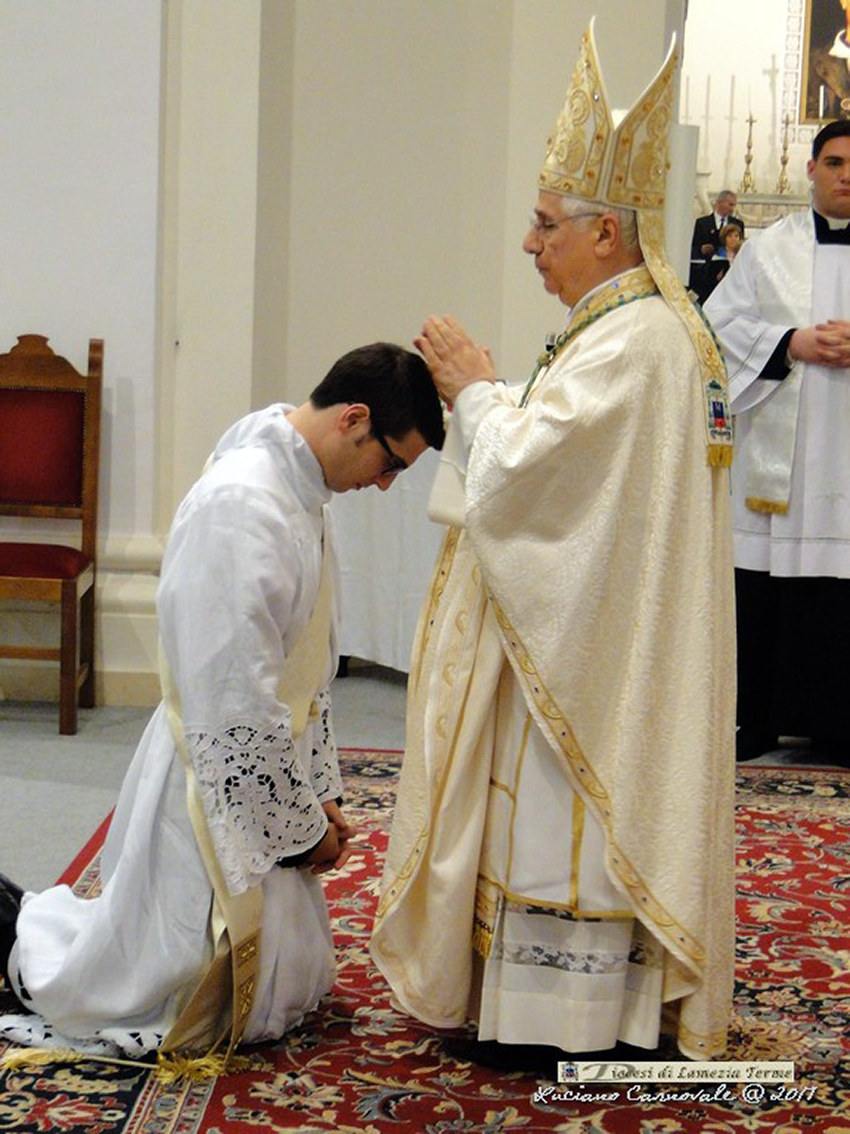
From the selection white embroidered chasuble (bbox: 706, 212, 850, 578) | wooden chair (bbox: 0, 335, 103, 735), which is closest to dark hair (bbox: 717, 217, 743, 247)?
white embroidered chasuble (bbox: 706, 212, 850, 578)

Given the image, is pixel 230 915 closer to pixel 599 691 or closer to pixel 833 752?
pixel 599 691

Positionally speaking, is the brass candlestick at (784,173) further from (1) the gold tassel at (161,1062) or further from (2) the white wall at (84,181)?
(1) the gold tassel at (161,1062)

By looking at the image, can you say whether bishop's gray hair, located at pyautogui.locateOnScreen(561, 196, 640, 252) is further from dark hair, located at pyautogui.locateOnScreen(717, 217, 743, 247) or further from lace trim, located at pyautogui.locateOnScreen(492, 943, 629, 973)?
dark hair, located at pyautogui.locateOnScreen(717, 217, 743, 247)

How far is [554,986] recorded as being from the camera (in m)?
2.93

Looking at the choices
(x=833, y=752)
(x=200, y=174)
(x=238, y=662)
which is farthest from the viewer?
(x=200, y=174)

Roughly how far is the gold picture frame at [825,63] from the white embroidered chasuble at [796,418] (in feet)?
27.8

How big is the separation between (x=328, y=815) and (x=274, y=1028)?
41 centimetres

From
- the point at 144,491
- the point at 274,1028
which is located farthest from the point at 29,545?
the point at 274,1028

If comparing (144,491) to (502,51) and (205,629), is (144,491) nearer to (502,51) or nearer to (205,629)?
(502,51)

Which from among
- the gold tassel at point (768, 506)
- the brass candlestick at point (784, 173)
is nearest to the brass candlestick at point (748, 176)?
the brass candlestick at point (784, 173)

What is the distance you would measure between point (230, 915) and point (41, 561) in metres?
2.88

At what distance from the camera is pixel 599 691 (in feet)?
9.49

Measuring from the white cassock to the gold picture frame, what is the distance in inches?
451

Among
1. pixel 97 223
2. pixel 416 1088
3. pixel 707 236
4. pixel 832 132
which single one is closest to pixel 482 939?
pixel 416 1088
